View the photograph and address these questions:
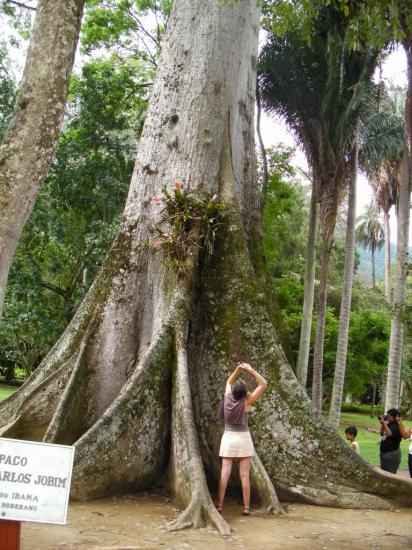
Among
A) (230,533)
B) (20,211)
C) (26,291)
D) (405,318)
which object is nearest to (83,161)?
(26,291)

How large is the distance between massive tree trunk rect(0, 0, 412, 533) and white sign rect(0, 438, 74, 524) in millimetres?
2180

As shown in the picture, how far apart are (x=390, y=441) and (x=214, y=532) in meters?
4.60

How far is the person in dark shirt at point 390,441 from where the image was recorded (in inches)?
342

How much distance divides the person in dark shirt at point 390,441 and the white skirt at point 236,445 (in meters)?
3.37

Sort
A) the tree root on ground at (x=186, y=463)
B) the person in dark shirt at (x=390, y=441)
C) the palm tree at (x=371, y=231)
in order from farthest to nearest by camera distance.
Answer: the palm tree at (x=371, y=231)
the person in dark shirt at (x=390, y=441)
the tree root on ground at (x=186, y=463)

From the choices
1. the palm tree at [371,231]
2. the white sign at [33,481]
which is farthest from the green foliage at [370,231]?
the white sign at [33,481]

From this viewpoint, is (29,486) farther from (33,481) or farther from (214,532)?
(214,532)

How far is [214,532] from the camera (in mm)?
5051

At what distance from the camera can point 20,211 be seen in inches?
218

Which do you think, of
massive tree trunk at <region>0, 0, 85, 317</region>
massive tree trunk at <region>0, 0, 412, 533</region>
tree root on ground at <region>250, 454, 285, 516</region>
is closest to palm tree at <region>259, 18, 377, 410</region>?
massive tree trunk at <region>0, 0, 412, 533</region>

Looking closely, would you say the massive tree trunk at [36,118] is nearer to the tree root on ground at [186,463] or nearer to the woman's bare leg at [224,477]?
the tree root on ground at [186,463]

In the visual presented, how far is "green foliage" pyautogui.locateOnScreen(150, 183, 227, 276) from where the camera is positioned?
752cm

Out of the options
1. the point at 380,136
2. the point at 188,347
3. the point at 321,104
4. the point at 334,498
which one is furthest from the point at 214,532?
the point at 380,136

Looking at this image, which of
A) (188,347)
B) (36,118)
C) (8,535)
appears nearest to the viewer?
(8,535)
